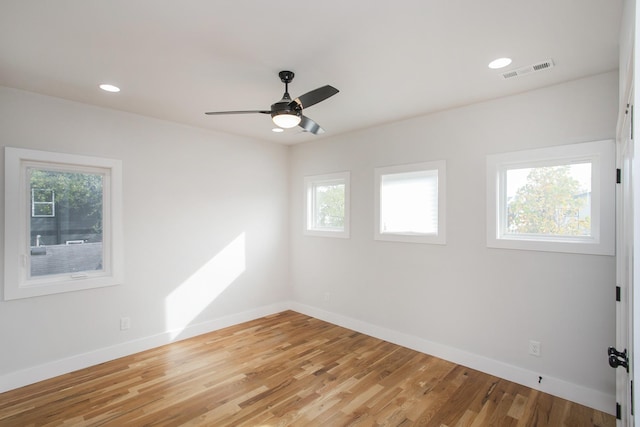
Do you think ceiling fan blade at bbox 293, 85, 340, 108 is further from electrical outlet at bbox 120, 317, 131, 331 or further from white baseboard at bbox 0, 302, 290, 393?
white baseboard at bbox 0, 302, 290, 393

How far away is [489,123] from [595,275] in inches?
64.9

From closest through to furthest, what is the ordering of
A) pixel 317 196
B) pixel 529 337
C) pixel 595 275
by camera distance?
pixel 595 275, pixel 529 337, pixel 317 196

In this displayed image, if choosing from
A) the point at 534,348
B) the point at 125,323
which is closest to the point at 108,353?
the point at 125,323

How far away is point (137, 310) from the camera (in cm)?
367

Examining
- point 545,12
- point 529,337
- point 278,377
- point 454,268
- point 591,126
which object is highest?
point 545,12

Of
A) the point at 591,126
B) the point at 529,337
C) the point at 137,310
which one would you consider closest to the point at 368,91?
the point at 591,126

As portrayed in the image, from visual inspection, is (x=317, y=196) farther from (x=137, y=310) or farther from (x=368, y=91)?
(x=137, y=310)

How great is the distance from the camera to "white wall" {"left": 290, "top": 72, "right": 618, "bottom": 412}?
263 centimetres

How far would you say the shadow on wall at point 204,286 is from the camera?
3.98 m

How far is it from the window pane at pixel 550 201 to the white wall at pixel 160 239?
133 inches

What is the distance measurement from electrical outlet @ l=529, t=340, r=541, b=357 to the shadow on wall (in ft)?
11.9

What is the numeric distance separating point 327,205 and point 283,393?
2.80 meters

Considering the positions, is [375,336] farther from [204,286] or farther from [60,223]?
[60,223]

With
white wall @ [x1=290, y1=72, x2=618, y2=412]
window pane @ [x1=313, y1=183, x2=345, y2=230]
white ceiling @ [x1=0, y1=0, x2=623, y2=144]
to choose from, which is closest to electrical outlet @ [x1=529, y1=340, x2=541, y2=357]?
white wall @ [x1=290, y1=72, x2=618, y2=412]
